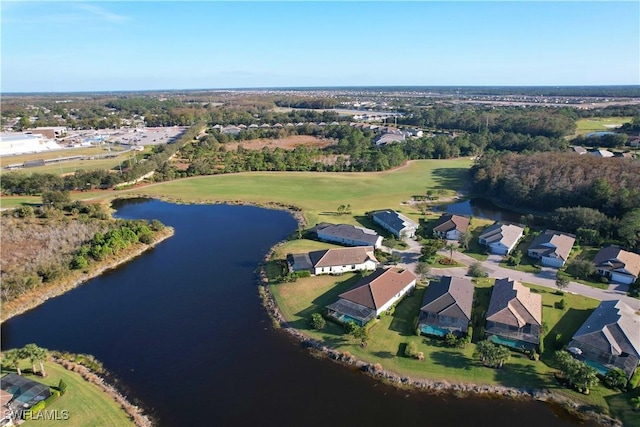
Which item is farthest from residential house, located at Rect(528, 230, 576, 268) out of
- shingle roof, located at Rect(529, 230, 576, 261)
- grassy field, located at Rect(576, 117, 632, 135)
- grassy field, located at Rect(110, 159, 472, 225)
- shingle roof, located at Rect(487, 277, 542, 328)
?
grassy field, located at Rect(576, 117, 632, 135)

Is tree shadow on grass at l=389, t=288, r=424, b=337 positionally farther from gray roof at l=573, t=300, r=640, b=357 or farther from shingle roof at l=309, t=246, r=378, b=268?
gray roof at l=573, t=300, r=640, b=357

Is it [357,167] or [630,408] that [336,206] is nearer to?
[357,167]

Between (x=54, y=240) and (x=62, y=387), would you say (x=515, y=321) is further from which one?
(x=54, y=240)

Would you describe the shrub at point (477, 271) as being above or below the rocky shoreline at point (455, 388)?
above

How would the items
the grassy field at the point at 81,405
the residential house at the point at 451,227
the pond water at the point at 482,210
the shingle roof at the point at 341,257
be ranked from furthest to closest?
1. the pond water at the point at 482,210
2. the residential house at the point at 451,227
3. the shingle roof at the point at 341,257
4. the grassy field at the point at 81,405

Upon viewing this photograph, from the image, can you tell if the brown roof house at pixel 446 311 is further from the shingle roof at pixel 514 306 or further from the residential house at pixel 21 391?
the residential house at pixel 21 391

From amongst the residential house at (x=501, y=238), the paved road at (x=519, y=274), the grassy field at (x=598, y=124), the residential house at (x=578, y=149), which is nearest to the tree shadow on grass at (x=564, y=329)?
the paved road at (x=519, y=274)
